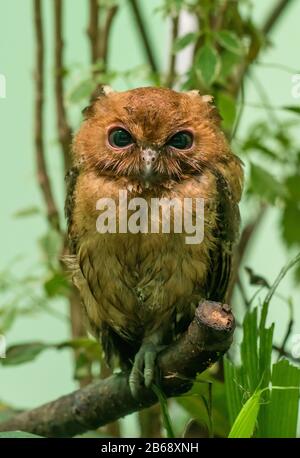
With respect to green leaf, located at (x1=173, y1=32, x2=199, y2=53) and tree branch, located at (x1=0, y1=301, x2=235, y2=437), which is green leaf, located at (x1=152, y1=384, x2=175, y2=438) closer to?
tree branch, located at (x1=0, y1=301, x2=235, y2=437)

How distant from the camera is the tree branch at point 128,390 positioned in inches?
50.8

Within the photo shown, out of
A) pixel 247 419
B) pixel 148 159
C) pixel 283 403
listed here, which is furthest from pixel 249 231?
pixel 247 419

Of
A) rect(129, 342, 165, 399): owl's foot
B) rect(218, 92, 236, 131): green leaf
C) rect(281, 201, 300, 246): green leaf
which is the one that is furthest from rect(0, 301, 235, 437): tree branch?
rect(281, 201, 300, 246): green leaf

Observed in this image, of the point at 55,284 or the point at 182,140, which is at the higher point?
the point at 182,140

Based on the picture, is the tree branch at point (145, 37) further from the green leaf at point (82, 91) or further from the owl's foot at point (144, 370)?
the owl's foot at point (144, 370)

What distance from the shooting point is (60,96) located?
2.22 metres

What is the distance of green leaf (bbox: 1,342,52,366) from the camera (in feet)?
6.08

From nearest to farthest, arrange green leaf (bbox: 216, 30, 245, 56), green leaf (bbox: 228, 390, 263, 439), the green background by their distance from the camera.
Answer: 1. green leaf (bbox: 228, 390, 263, 439)
2. green leaf (bbox: 216, 30, 245, 56)
3. the green background

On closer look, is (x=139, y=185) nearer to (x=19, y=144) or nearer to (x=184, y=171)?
(x=184, y=171)

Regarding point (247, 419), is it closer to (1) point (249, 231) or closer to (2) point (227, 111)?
(2) point (227, 111)

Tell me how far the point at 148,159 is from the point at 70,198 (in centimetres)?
24

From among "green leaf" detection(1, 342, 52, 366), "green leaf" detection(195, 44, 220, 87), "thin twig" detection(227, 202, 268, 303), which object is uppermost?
"green leaf" detection(195, 44, 220, 87)

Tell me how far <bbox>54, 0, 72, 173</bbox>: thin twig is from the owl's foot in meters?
0.67

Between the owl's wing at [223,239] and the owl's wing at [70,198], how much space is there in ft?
0.91
